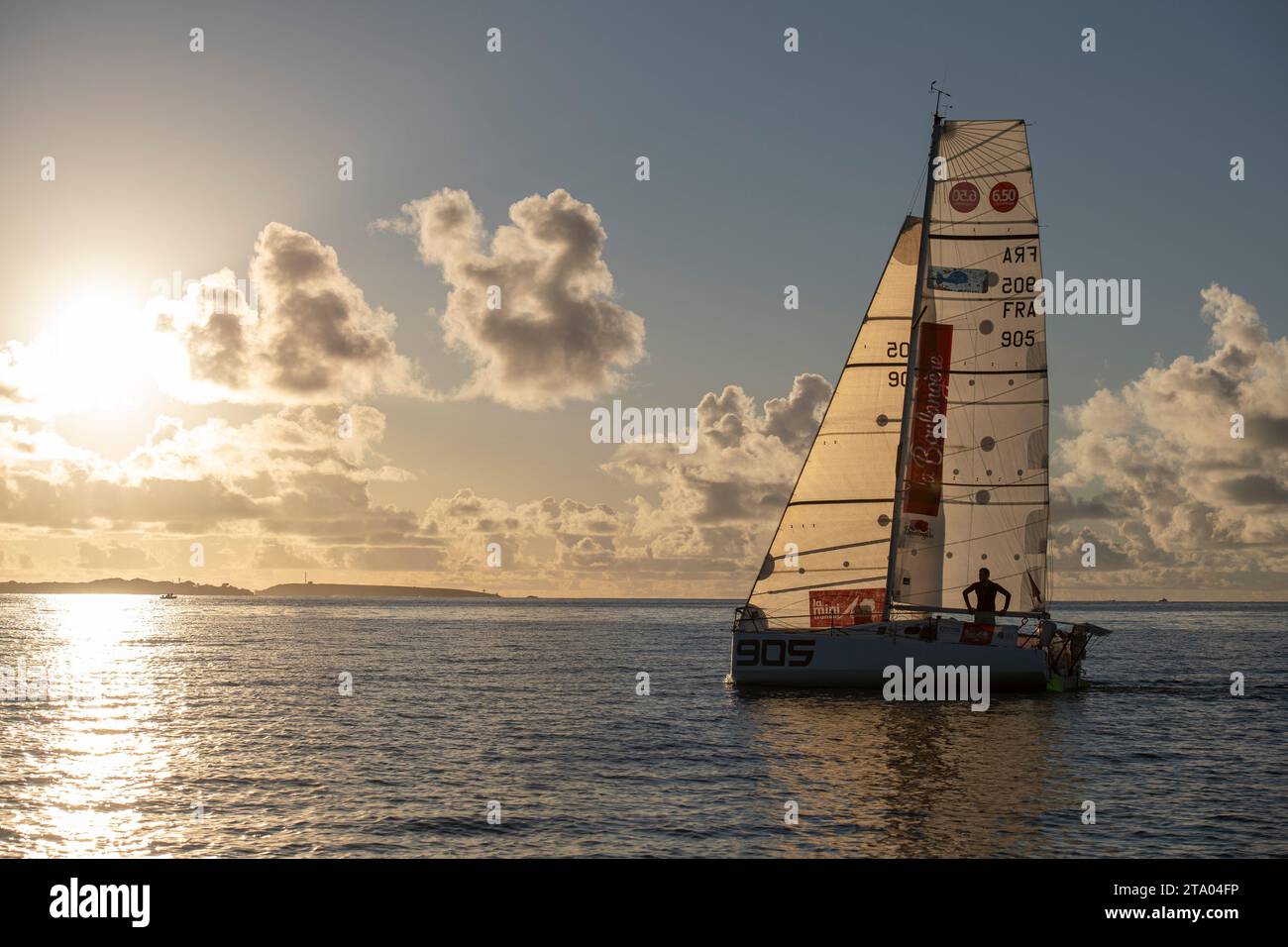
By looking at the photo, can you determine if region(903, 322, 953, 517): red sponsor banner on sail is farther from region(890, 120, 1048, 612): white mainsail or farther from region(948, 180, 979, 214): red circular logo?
region(948, 180, 979, 214): red circular logo

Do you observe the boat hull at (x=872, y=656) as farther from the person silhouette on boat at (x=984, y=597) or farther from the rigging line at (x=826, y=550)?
the rigging line at (x=826, y=550)

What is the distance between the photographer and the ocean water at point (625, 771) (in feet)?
74.9

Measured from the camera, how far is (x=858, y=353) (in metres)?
47.3

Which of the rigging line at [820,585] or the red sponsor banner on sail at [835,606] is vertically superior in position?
the rigging line at [820,585]

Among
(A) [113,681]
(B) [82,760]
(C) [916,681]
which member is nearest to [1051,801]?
(C) [916,681]

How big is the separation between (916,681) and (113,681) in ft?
151

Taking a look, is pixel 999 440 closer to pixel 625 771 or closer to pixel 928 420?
pixel 928 420

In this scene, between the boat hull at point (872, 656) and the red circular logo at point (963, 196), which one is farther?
the red circular logo at point (963, 196)

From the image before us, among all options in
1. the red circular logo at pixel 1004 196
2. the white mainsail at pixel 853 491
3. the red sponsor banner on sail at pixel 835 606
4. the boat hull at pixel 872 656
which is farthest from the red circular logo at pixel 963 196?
the boat hull at pixel 872 656

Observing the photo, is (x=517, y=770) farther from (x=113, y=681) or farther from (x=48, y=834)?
(x=113, y=681)

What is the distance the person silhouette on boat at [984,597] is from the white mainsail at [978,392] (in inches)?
11.0
